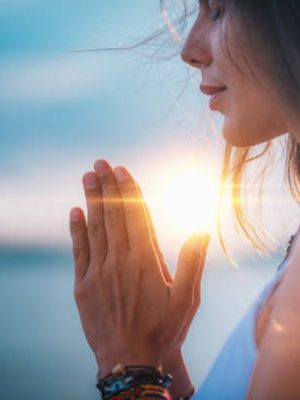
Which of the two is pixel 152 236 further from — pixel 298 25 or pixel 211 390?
pixel 298 25

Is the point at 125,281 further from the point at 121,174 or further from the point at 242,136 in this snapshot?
the point at 242,136

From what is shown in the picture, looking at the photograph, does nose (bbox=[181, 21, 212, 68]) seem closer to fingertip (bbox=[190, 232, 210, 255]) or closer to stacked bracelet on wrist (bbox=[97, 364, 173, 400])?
fingertip (bbox=[190, 232, 210, 255])

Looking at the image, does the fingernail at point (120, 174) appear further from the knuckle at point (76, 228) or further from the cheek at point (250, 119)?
the cheek at point (250, 119)

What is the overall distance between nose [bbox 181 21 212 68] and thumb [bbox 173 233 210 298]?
664mm

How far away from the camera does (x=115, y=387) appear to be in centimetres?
221

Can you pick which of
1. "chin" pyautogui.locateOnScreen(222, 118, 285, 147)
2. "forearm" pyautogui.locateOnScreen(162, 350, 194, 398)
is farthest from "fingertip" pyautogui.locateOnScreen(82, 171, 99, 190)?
"forearm" pyautogui.locateOnScreen(162, 350, 194, 398)

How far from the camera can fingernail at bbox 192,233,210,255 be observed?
2.32m

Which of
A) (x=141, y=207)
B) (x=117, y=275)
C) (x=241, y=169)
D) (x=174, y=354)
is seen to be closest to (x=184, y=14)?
(x=241, y=169)

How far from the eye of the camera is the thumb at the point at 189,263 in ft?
7.62

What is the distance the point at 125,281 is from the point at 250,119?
748mm

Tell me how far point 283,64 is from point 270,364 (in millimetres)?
864

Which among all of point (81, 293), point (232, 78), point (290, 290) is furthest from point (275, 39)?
point (81, 293)

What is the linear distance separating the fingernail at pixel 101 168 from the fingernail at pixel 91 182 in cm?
3

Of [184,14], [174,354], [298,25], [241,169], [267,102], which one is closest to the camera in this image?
[298,25]
